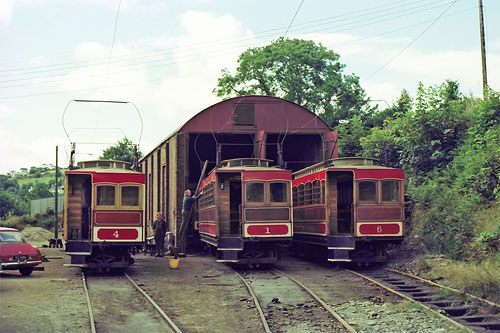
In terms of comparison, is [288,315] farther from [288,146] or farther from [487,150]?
[288,146]

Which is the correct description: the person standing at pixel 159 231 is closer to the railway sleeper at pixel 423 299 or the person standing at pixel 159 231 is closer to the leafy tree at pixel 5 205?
the railway sleeper at pixel 423 299

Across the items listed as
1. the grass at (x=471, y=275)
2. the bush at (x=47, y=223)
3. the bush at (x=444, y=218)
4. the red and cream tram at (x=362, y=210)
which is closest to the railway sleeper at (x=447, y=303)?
the grass at (x=471, y=275)

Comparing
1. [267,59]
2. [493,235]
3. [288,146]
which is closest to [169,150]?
[288,146]

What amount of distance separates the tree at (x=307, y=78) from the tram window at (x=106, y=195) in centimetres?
3149

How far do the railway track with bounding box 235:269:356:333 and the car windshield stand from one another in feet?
22.2

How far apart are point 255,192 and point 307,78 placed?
32.4 metres

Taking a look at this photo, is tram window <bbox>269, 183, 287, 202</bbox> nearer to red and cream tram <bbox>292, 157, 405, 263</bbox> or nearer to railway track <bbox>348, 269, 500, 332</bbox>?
red and cream tram <bbox>292, 157, 405, 263</bbox>

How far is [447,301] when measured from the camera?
39.3ft

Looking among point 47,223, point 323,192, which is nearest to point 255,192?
point 323,192

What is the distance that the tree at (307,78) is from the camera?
4762cm

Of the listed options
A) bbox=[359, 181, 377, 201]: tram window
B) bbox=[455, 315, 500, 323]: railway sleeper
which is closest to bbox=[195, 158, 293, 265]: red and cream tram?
bbox=[359, 181, 377, 201]: tram window

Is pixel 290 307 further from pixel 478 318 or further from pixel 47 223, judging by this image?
pixel 47 223

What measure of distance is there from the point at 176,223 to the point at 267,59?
85.6ft

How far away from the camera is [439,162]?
23094 mm
